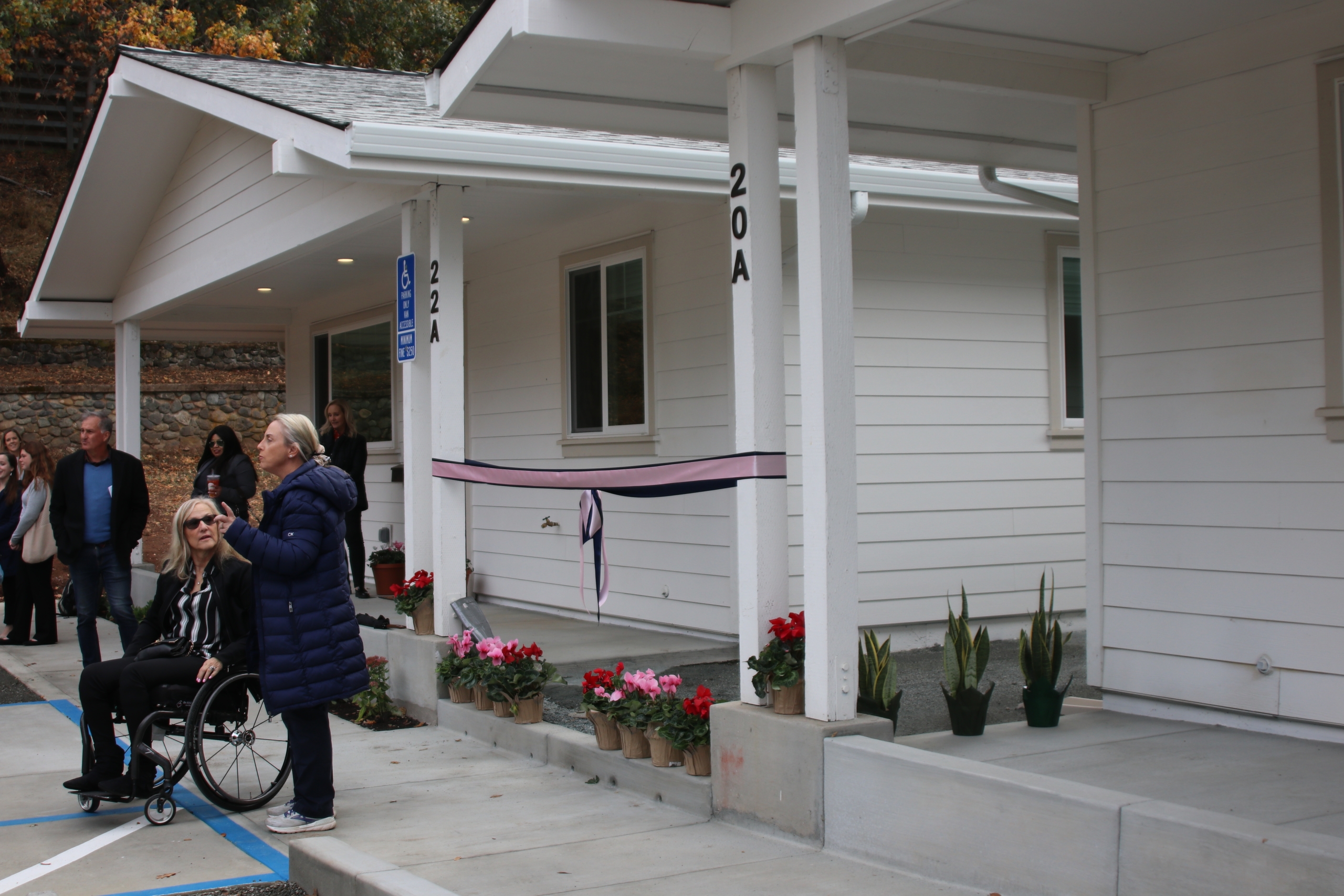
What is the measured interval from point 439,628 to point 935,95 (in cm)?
394

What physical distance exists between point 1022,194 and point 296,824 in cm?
543

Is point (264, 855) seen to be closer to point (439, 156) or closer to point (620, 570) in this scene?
point (439, 156)

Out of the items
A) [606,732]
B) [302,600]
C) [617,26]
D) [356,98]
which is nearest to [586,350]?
[356,98]

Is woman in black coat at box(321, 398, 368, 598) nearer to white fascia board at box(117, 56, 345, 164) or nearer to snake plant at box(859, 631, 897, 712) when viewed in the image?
white fascia board at box(117, 56, 345, 164)

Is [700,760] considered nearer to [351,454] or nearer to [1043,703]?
[1043,703]

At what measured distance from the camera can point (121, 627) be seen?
815 centimetres

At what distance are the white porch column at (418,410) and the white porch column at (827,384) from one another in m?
3.40

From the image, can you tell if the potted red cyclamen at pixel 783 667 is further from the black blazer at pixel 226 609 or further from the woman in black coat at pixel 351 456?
the woman in black coat at pixel 351 456

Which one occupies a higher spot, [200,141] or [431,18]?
[431,18]

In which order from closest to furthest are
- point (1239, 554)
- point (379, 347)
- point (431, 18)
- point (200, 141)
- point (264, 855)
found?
point (264, 855) → point (1239, 554) → point (200, 141) → point (379, 347) → point (431, 18)

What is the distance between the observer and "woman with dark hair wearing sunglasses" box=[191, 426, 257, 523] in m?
9.36

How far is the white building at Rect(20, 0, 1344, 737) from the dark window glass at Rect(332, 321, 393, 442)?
0.74 feet

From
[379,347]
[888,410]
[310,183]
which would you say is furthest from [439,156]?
[379,347]

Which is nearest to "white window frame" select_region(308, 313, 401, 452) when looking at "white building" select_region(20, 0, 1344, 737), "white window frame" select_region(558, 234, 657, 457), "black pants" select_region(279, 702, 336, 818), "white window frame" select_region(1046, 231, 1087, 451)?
"white building" select_region(20, 0, 1344, 737)
